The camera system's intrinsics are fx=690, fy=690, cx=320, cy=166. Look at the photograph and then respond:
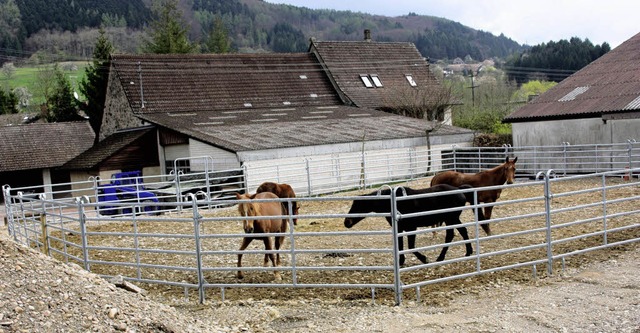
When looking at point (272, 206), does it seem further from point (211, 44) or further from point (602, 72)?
point (211, 44)

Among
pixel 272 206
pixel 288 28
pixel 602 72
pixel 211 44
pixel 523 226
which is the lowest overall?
pixel 523 226

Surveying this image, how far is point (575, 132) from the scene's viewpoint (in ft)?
83.4

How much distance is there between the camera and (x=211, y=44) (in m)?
71.3

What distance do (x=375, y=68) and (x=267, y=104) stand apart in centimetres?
889

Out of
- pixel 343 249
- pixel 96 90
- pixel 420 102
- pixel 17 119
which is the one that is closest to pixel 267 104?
pixel 420 102

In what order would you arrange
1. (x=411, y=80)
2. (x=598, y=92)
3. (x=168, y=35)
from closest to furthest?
(x=598, y=92) < (x=411, y=80) < (x=168, y=35)

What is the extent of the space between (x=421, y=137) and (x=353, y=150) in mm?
3906

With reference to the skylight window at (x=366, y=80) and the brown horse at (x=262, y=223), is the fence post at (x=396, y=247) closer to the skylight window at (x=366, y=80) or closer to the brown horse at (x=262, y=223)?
the brown horse at (x=262, y=223)

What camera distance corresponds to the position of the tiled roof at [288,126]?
2542 cm

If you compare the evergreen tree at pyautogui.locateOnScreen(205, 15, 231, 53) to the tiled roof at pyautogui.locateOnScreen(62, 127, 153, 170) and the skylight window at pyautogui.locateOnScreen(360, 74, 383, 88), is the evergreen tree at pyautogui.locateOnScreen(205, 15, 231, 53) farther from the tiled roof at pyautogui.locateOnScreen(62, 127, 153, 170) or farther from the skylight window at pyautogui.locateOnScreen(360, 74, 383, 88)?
the tiled roof at pyautogui.locateOnScreen(62, 127, 153, 170)

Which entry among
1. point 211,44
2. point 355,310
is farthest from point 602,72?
point 211,44

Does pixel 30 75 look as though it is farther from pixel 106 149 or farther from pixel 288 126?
pixel 288 126

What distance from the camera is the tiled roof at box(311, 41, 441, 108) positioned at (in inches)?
1554

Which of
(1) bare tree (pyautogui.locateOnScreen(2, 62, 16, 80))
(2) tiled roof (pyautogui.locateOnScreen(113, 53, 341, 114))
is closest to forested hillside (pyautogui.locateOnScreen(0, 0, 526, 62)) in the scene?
(1) bare tree (pyautogui.locateOnScreen(2, 62, 16, 80))
